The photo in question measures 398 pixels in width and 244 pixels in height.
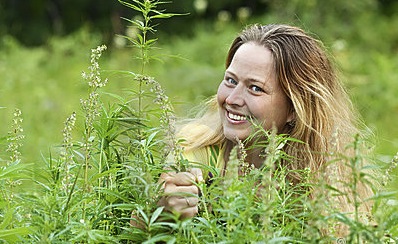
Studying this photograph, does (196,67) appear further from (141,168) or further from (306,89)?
(141,168)

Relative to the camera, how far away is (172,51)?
1155cm

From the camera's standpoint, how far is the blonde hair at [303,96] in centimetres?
321

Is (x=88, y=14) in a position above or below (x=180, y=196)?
below

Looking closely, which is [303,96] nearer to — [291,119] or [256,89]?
[291,119]

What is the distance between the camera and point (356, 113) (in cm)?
368

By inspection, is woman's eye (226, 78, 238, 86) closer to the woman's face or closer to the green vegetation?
the woman's face

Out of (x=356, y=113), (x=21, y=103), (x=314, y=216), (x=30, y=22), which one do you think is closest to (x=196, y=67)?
(x=21, y=103)

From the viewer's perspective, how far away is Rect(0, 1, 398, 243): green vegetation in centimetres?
204

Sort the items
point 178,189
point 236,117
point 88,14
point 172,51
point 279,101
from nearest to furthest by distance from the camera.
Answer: point 178,189, point 236,117, point 279,101, point 172,51, point 88,14

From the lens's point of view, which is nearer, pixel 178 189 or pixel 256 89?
pixel 178 189

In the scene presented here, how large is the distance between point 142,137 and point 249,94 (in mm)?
686

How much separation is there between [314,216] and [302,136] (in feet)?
4.61

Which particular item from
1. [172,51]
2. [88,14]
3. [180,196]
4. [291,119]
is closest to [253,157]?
[291,119]

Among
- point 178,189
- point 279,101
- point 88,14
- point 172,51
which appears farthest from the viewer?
point 88,14
